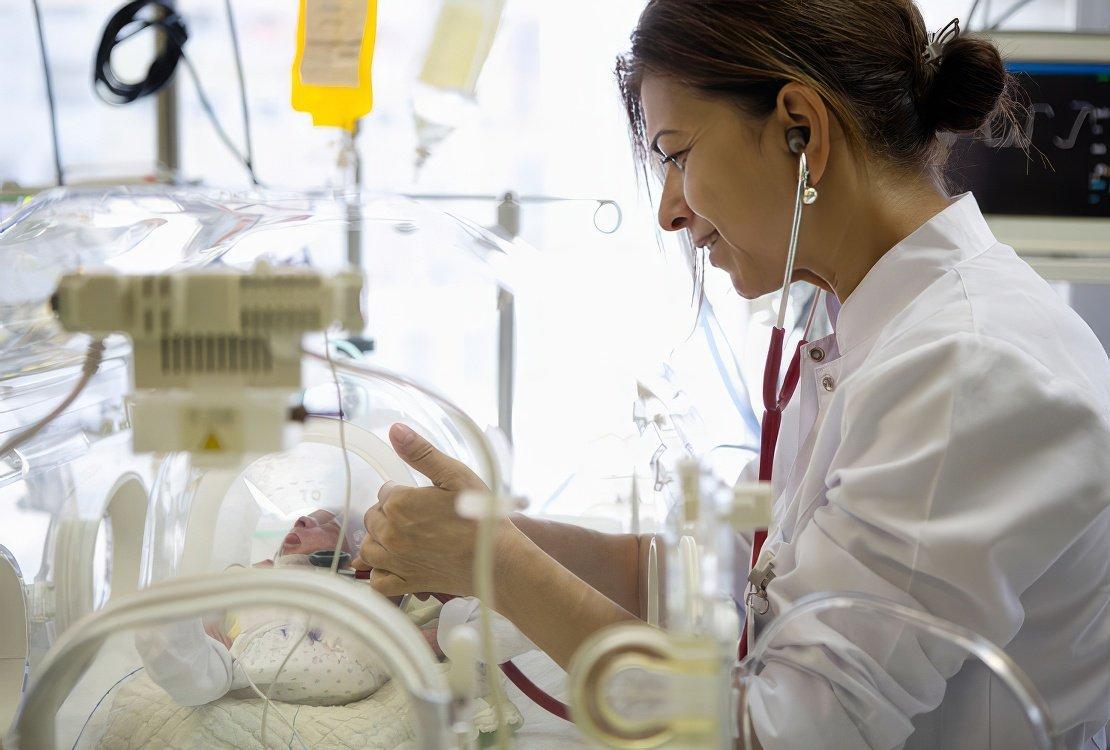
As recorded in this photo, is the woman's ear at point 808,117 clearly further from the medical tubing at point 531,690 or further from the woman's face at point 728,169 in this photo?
the medical tubing at point 531,690

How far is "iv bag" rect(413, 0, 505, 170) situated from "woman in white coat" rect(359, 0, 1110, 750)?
1.45 feet

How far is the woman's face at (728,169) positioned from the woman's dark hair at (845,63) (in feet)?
0.07

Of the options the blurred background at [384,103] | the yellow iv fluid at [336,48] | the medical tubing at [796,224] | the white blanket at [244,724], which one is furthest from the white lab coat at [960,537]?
the blurred background at [384,103]

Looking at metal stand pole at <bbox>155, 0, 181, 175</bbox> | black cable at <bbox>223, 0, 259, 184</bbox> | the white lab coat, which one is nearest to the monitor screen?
the white lab coat

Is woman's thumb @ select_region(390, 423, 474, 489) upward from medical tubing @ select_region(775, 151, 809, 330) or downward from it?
downward

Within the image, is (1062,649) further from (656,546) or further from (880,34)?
(880,34)

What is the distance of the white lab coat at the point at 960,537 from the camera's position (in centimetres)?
84

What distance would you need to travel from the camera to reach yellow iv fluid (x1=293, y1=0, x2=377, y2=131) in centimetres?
137

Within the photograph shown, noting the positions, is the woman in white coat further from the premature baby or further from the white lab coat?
the premature baby

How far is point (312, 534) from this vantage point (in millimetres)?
1058

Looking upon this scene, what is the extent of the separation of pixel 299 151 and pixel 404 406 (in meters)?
1.95

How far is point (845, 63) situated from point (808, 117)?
0.08 m

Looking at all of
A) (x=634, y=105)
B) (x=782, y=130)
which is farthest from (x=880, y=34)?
(x=634, y=105)

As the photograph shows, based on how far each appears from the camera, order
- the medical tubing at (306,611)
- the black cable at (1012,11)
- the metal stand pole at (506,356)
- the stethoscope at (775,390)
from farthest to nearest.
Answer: the black cable at (1012,11), the metal stand pole at (506,356), the stethoscope at (775,390), the medical tubing at (306,611)
